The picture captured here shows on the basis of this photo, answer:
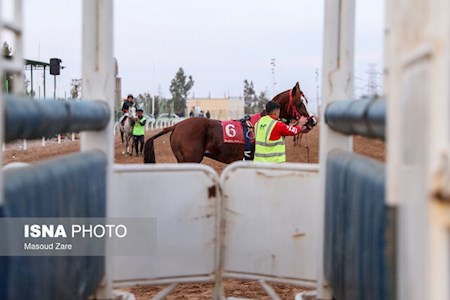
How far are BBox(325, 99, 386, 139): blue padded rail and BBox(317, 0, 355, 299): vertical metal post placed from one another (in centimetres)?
11

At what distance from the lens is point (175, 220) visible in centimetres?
429

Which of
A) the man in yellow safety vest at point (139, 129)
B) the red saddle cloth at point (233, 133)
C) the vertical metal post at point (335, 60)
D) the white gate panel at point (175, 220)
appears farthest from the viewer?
the man in yellow safety vest at point (139, 129)

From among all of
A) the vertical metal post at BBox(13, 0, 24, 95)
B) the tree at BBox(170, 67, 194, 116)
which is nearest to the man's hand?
the vertical metal post at BBox(13, 0, 24, 95)

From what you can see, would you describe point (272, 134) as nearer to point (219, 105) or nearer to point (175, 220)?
point (175, 220)

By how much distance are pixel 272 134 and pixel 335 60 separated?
18.7 ft

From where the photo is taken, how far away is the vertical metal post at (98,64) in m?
3.74

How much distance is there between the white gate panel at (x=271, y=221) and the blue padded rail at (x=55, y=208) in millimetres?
1029

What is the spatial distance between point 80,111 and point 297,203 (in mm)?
1569

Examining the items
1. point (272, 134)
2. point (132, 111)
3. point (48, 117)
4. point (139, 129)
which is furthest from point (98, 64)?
point (132, 111)

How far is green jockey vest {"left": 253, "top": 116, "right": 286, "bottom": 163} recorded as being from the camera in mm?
9672

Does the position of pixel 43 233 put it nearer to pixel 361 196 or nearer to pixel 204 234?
pixel 361 196

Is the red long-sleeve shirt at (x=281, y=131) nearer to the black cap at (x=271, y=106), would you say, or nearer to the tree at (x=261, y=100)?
the black cap at (x=271, y=106)

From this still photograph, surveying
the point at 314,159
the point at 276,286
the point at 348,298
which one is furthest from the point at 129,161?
the point at 348,298

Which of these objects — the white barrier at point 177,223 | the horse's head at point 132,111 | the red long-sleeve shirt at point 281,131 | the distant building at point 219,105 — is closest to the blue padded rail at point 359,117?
the white barrier at point 177,223
